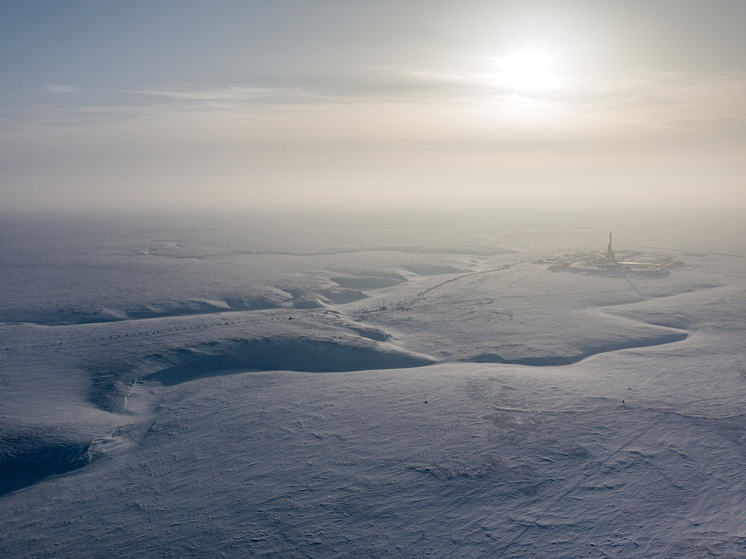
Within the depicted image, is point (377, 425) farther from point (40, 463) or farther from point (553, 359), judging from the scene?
point (40, 463)

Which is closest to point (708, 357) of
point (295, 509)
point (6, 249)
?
point (295, 509)

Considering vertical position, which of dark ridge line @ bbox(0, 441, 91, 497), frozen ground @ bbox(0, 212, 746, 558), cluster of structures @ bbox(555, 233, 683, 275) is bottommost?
dark ridge line @ bbox(0, 441, 91, 497)

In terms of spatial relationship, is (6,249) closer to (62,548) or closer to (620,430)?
(62,548)

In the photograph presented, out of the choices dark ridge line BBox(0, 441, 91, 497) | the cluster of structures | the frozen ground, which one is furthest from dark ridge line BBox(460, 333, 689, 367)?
the cluster of structures

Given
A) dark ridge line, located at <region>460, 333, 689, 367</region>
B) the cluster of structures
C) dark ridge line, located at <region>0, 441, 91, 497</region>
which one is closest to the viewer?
dark ridge line, located at <region>0, 441, 91, 497</region>

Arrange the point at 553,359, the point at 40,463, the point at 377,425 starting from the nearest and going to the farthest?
the point at 40,463 < the point at 377,425 < the point at 553,359

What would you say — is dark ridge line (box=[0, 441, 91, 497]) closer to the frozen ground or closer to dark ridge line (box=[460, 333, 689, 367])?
the frozen ground

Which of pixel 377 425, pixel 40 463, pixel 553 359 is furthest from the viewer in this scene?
pixel 553 359

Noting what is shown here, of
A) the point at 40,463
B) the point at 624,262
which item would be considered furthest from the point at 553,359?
the point at 624,262
